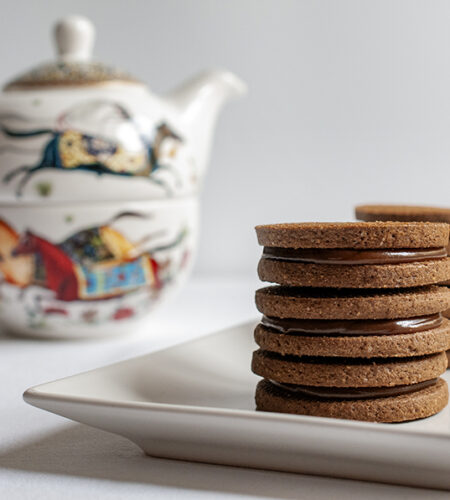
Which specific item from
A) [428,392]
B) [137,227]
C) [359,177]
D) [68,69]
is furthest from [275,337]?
[359,177]

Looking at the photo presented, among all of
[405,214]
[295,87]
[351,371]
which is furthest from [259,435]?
[295,87]

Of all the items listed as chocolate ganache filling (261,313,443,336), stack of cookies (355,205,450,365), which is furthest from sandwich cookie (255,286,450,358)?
stack of cookies (355,205,450,365)

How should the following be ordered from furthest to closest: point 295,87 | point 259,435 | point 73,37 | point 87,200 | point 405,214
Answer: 1. point 295,87
2. point 73,37
3. point 87,200
4. point 405,214
5. point 259,435

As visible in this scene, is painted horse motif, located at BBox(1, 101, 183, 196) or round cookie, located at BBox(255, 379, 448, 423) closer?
round cookie, located at BBox(255, 379, 448, 423)

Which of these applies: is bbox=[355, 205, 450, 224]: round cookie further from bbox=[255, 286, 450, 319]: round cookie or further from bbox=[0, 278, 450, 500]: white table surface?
bbox=[0, 278, 450, 500]: white table surface

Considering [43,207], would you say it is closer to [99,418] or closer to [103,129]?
[103,129]

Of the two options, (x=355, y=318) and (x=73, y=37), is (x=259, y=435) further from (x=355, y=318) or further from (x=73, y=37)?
(x=73, y=37)
